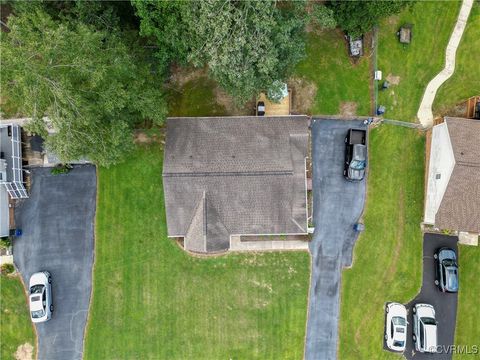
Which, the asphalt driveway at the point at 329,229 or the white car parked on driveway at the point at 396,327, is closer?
the white car parked on driveway at the point at 396,327

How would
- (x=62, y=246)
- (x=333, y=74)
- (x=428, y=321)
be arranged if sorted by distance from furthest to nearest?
(x=333, y=74) → (x=62, y=246) → (x=428, y=321)

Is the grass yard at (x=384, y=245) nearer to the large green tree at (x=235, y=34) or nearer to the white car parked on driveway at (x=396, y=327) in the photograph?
the white car parked on driveway at (x=396, y=327)

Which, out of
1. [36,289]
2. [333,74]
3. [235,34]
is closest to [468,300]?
[333,74]

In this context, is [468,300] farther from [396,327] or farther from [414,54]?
[414,54]

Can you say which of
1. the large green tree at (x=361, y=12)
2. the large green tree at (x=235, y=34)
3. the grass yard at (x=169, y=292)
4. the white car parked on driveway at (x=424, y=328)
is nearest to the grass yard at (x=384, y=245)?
the white car parked on driveway at (x=424, y=328)

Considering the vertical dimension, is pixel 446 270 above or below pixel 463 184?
below

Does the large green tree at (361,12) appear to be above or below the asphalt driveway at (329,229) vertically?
above
